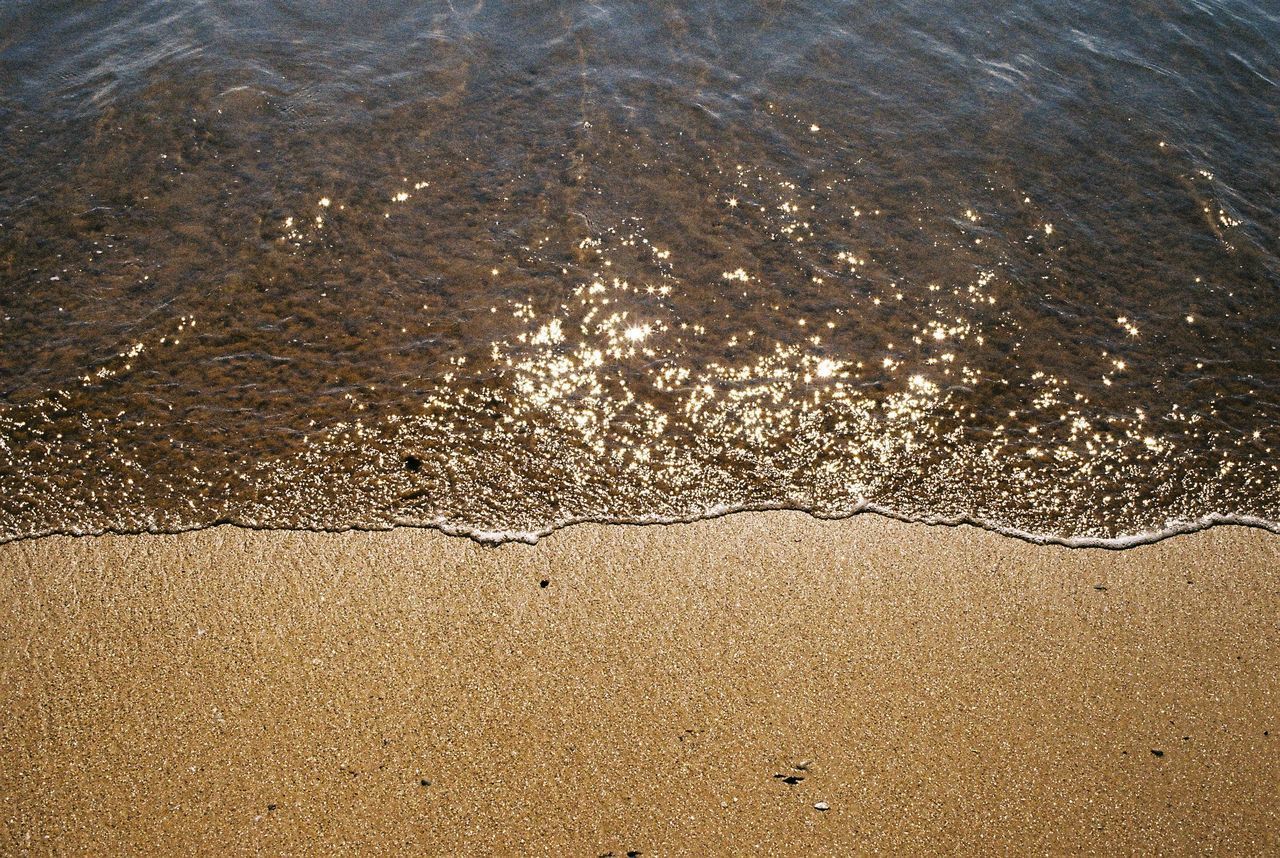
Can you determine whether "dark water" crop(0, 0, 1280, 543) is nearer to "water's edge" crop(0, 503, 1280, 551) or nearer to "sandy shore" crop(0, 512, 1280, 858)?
"water's edge" crop(0, 503, 1280, 551)

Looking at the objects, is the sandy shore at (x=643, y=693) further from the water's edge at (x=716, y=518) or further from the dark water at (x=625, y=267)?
the dark water at (x=625, y=267)

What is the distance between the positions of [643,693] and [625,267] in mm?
2347

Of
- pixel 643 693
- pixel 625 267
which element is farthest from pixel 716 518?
pixel 625 267

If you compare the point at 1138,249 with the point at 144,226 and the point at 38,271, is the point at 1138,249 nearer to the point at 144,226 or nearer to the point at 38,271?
the point at 144,226

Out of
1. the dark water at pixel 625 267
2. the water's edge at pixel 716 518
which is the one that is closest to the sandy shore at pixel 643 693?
the water's edge at pixel 716 518

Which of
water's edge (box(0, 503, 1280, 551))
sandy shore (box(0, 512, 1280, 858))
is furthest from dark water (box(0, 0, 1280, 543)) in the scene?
sandy shore (box(0, 512, 1280, 858))

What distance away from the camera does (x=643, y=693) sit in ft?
9.27

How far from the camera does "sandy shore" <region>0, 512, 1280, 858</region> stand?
2.55 m

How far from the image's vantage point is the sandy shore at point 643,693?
100 inches

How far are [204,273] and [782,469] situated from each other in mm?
3030

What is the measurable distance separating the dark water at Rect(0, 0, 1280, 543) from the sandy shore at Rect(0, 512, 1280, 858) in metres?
0.25

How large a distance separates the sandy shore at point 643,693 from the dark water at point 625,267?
247 millimetres

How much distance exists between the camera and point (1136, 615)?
123 inches

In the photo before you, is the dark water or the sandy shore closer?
the sandy shore
